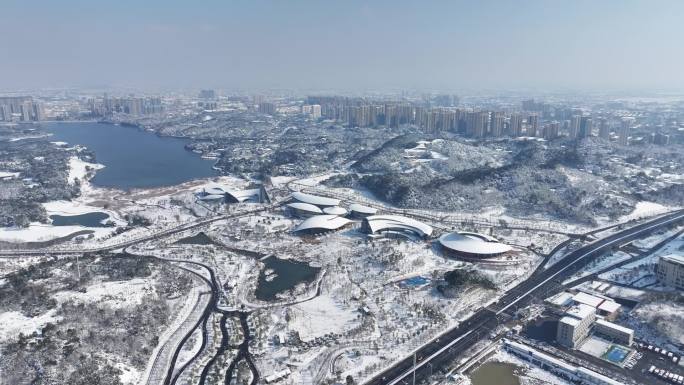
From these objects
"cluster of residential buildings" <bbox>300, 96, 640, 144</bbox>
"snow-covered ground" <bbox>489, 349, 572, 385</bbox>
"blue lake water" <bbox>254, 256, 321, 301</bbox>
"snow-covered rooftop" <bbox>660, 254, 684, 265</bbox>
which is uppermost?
"cluster of residential buildings" <bbox>300, 96, 640, 144</bbox>

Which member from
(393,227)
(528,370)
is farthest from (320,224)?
(528,370)

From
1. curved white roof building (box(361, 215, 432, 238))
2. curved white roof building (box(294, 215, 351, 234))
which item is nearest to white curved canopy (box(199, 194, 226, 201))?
curved white roof building (box(294, 215, 351, 234))

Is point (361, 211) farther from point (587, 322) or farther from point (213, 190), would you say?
point (587, 322)

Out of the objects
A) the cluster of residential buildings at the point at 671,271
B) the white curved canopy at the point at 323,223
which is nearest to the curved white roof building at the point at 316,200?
the white curved canopy at the point at 323,223

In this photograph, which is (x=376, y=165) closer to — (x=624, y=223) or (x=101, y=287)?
(x=624, y=223)

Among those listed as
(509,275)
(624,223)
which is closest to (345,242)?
(509,275)

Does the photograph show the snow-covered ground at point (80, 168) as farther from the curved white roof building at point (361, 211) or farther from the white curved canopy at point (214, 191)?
the curved white roof building at point (361, 211)

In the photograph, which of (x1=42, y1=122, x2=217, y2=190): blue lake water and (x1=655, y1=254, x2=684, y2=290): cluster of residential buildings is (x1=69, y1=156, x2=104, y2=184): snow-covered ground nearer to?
(x1=42, y1=122, x2=217, y2=190): blue lake water
